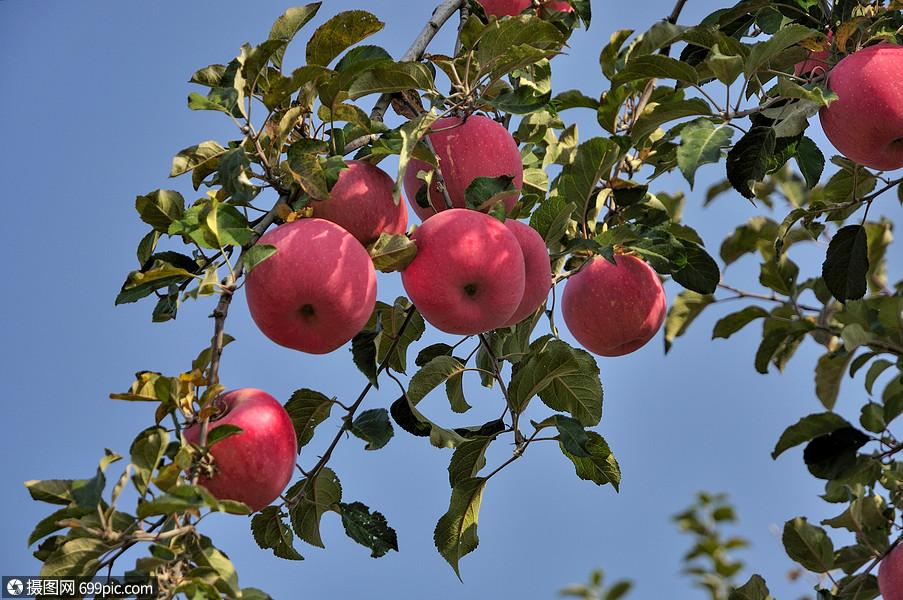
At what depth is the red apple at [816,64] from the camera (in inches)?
98.4

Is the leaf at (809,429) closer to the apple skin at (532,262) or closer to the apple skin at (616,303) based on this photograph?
the apple skin at (616,303)

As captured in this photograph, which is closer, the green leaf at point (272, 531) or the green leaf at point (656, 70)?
the green leaf at point (656, 70)

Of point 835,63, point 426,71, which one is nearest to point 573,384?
point 426,71

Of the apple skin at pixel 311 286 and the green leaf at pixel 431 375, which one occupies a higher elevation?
the green leaf at pixel 431 375

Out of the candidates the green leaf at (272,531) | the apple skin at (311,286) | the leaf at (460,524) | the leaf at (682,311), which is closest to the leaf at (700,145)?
the apple skin at (311,286)

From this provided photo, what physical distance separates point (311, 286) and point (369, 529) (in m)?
0.73

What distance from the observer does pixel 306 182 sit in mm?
1976

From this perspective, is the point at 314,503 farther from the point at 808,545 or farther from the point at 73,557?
the point at 808,545

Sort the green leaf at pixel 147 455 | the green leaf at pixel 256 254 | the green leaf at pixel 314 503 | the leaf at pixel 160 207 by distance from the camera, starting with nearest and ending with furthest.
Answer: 1. the green leaf at pixel 147 455
2. the green leaf at pixel 256 254
3. the leaf at pixel 160 207
4. the green leaf at pixel 314 503

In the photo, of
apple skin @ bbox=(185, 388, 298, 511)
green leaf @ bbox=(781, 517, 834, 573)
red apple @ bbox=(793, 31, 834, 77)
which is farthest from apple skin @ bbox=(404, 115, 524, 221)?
green leaf @ bbox=(781, 517, 834, 573)

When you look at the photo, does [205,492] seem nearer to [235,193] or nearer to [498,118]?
[235,193]

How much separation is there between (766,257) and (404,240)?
271 cm

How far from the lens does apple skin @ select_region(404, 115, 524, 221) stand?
2.34 metres

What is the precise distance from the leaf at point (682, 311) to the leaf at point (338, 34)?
8.44ft
